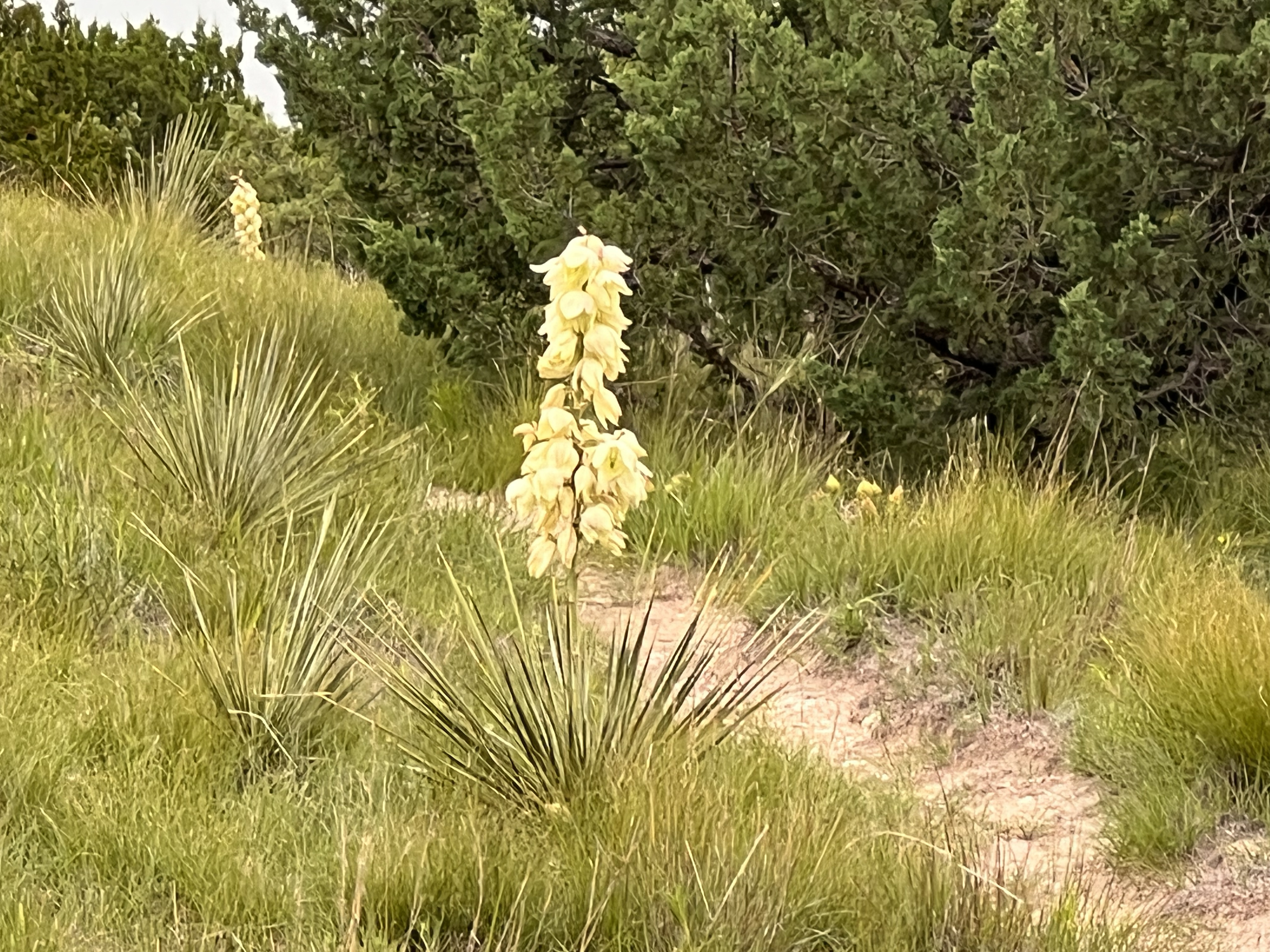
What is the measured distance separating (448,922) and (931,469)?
3.46 m

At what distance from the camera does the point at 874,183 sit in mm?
5059

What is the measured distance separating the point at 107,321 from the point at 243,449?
1.69 meters

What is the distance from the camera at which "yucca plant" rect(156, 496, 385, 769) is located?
298 cm

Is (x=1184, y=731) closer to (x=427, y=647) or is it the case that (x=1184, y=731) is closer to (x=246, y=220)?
(x=427, y=647)

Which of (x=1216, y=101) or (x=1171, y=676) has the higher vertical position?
(x=1216, y=101)

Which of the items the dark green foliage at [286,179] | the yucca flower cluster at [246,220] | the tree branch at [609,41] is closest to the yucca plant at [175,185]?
the yucca flower cluster at [246,220]

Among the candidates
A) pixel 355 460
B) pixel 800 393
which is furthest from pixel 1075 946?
pixel 800 393

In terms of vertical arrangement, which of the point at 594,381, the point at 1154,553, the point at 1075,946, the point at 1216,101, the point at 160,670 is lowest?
the point at 160,670

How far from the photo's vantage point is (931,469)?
5.43 meters

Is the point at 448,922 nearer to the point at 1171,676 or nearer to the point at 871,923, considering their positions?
the point at 871,923

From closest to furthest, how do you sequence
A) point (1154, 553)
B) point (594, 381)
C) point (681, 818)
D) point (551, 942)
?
1. point (551, 942)
2. point (681, 818)
3. point (594, 381)
4. point (1154, 553)

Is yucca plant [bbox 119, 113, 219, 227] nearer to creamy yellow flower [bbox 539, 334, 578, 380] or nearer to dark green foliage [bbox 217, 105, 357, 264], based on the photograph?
dark green foliage [bbox 217, 105, 357, 264]

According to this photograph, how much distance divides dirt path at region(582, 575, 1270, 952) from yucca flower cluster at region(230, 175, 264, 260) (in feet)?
12.0

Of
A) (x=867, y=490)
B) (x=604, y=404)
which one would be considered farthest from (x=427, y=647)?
(x=867, y=490)
